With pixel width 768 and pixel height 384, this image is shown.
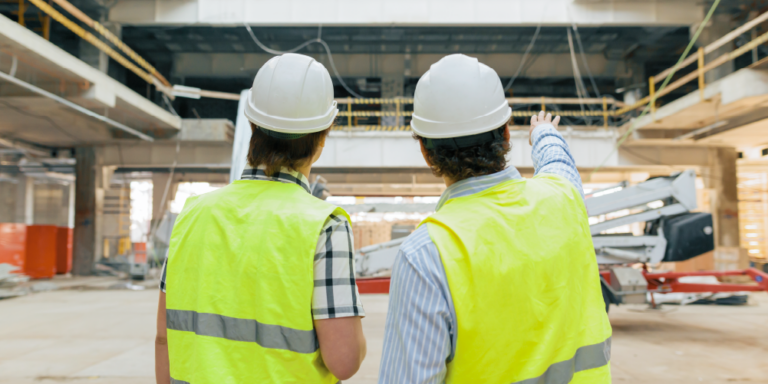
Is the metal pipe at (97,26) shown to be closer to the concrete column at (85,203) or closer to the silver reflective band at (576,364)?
the concrete column at (85,203)

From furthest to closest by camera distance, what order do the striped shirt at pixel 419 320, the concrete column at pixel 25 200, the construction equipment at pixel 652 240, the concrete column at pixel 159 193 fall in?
1. the concrete column at pixel 159 193
2. the concrete column at pixel 25 200
3. the construction equipment at pixel 652 240
4. the striped shirt at pixel 419 320

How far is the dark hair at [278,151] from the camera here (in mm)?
1424

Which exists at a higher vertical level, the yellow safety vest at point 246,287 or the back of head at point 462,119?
the back of head at point 462,119

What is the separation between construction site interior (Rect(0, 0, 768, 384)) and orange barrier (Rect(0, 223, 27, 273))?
6cm

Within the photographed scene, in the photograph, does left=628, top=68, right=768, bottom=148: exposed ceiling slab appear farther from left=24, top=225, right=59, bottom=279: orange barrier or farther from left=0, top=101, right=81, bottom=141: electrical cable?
left=24, top=225, right=59, bottom=279: orange barrier

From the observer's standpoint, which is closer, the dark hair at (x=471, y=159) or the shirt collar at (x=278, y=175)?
the dark hair at (x=471, y=159)

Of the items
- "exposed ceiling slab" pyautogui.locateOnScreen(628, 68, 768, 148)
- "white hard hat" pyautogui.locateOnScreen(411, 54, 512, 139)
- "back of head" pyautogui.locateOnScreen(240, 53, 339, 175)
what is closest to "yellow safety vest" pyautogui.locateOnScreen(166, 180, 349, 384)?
"back of head" pyautogui.locateOnScreen(240, 53, 339, 175)

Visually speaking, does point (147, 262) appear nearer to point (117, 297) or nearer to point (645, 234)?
point (117, 297)

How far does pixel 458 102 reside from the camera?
48.7 inches

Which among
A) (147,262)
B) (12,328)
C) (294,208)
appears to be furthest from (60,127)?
(294,208)

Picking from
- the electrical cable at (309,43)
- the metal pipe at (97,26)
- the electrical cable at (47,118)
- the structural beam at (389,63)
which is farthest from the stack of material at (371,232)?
the electrical cable at (47,118)

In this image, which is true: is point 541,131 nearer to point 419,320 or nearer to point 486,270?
point 486,270

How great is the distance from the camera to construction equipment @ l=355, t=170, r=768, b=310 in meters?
7.10

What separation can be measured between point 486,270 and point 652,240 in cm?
760
